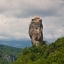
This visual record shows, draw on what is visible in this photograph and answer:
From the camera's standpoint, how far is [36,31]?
8538 centimetres

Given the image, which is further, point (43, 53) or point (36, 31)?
point (36, 31)

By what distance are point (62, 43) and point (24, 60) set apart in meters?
11.7

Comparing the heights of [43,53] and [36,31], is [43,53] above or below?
below

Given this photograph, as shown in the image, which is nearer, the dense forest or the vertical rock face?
the dense forest

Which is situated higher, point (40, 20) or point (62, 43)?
point (40, 20)

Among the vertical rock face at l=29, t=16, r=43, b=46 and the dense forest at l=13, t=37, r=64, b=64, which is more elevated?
the vertical rock face at l=29, t=16, r=43, b=46

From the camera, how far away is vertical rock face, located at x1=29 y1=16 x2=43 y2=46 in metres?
84.8

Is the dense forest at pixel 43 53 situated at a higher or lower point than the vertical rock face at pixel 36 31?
lower

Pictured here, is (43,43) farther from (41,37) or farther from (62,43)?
(62,43)

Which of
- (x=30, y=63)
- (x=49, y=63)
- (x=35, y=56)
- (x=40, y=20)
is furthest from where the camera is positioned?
(x=40, y=20)

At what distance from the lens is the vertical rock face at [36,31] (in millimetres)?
84750

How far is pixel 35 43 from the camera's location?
8594cm

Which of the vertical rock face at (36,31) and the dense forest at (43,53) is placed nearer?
the dense forest at (43,53)

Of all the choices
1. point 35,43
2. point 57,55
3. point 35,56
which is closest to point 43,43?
point 35,43
